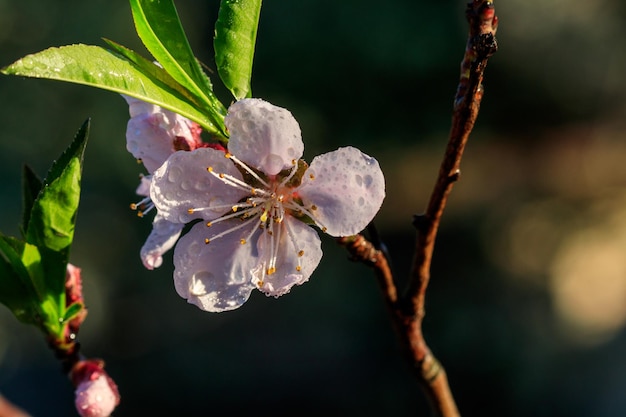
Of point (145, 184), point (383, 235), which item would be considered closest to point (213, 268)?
point (145, 184)

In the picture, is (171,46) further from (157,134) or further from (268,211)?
(268,211)

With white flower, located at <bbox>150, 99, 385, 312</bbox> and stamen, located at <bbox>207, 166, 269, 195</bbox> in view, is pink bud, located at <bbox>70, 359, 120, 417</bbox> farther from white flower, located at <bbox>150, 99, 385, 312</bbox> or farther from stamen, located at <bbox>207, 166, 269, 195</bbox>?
stamen, located at <bbox>207, 166, 269, 195</bbox>

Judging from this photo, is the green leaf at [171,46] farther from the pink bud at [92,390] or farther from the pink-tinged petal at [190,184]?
the pink bud at [92,390]

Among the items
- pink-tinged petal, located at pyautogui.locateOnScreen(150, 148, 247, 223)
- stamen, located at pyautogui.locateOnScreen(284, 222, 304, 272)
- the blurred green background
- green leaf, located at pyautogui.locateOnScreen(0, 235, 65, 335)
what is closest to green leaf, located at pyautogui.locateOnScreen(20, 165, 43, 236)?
green leaf, located at pyautogui.locateOnScreen(0, 235, 65, 335)

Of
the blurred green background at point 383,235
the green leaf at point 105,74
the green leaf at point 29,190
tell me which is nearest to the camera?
the green leaf at point 105,74

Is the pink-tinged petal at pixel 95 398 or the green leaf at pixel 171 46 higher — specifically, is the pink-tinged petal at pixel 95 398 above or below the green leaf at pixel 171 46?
below

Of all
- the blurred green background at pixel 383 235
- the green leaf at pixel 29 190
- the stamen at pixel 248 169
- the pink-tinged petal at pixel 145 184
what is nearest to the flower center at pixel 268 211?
the stamen at pixel 248 169

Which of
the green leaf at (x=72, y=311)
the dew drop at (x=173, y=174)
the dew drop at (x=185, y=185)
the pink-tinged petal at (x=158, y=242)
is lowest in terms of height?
the green leaf at (x=72, y=311)
